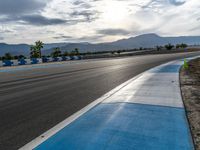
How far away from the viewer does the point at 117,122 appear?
489 cm

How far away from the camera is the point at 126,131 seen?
4371mm

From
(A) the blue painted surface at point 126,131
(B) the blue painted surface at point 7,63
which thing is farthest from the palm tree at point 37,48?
(A) the blue painted surface at point 126,131

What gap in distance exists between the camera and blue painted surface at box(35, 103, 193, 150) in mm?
3756

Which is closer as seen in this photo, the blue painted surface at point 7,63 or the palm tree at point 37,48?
the blue painted surface at point 7,63

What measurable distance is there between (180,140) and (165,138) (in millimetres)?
257

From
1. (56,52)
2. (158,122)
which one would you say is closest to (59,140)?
(158,122)

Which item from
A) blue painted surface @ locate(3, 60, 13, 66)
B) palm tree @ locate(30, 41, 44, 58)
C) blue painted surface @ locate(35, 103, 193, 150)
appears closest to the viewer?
blue painted surface @ locate(35, 103, 193, 150)

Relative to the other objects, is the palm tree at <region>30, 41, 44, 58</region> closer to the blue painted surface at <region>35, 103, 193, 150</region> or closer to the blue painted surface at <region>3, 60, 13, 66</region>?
the blue painted surface at <region>3, 60, 13, 66</region>

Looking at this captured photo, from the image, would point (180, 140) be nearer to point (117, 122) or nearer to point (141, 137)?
point (141, 137)

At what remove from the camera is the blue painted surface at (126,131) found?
3756 mm

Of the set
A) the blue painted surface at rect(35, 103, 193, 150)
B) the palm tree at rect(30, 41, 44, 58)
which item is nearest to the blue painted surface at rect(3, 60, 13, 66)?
the blue painted surface at rect(35, 103, 193, 150)

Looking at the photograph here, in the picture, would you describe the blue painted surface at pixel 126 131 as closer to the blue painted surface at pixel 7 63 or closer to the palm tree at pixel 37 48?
the blue painted surface at pixel 7 63

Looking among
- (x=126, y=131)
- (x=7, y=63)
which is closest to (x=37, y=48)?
(x=7, y=63)

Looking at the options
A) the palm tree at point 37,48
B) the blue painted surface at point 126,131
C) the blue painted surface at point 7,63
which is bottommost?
the blue painted surface at point 126,131
